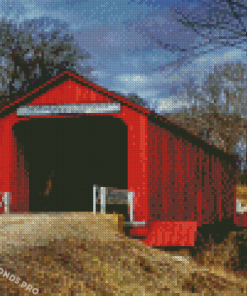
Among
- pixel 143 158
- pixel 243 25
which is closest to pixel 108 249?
pixel 143 158

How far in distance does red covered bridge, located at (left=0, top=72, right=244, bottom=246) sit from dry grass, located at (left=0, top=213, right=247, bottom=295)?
2.62 metres

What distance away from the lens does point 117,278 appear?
7824mm

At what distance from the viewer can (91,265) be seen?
26.5 feet

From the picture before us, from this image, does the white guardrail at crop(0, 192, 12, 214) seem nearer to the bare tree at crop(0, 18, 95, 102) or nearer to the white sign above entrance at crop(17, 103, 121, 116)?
the white sign above entrance at crop(17, 103, 121, 116)

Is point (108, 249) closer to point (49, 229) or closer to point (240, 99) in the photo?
point (49, 229)

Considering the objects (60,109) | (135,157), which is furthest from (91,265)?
(60,109)

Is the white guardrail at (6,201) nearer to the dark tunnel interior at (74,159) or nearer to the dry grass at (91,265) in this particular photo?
the dark tunnel interior at (74,159)

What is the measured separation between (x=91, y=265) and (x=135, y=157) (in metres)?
5.06

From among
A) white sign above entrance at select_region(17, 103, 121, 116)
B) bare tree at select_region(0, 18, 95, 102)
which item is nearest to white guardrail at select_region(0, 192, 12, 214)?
white sign above entrance at select_region(17, 103, 121, 116)

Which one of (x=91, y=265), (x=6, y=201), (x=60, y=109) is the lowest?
(x=91, y=265)

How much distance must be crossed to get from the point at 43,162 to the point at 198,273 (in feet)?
30.5

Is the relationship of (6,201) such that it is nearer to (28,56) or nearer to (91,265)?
(91,265)

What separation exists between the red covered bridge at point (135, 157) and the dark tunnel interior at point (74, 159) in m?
0.06

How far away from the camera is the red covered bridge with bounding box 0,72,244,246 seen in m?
12.6
